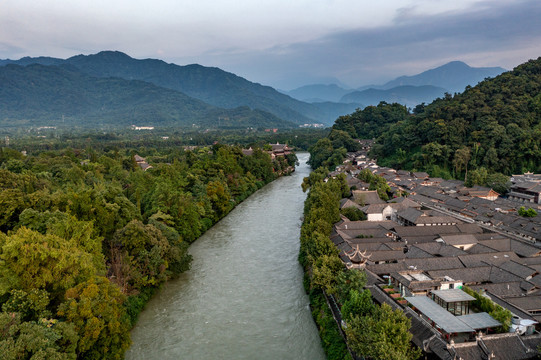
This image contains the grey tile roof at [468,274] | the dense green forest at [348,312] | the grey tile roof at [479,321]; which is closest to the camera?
the dense green forest at [348,312]

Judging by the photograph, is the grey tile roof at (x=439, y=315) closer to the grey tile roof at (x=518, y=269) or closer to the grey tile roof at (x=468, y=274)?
the grey tile roof at (x=468, y=274)

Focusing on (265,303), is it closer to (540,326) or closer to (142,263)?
(142,263)

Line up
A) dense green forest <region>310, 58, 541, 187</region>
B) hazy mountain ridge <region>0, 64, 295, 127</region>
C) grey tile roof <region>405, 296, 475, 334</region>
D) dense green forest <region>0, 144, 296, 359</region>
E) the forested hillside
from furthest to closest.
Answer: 1. hazy mountain ridge <region>0, 64, 295, 127</region>
2. the forested hillside
3. dense green forest <region>310, 58, 541, 187</region>
4. grey tile roof <region>405, 296, 475, 334</region>
5. dense green forest <region>0, 144, 296, 359</region>

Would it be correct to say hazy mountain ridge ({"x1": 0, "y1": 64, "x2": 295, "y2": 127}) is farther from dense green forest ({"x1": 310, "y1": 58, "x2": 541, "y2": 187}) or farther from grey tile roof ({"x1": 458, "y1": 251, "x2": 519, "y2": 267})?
grey tile roof ({"x1": 458, "y1": 251, "x2": 519, "y2": 267})


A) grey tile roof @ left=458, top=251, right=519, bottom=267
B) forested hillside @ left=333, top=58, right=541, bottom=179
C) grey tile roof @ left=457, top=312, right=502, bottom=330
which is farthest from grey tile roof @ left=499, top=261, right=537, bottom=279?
forested hillside @ left=333, top=58, right=541, bottom=179

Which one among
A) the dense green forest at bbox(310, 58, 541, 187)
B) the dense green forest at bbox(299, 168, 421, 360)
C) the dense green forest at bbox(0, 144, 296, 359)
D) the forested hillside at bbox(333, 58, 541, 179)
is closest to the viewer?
the dense green forest at bbox(299, 168, 421, 360)

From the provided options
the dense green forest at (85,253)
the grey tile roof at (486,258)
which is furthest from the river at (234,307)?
the grey tile roof at (486,258)

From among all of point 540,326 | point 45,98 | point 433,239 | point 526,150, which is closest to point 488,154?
point 526,150
